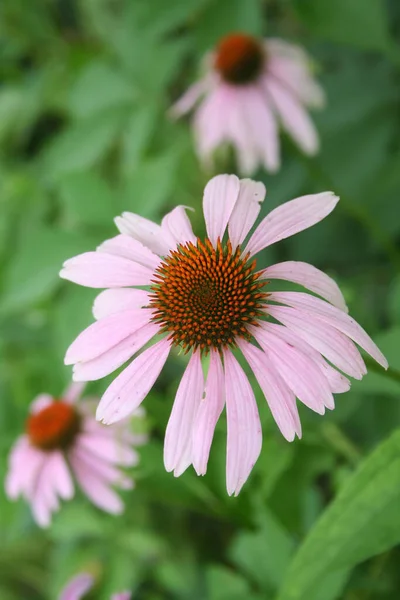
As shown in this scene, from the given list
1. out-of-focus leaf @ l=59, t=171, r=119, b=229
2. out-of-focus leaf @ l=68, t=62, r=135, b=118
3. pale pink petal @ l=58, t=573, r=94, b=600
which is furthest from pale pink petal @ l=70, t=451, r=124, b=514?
out-of-focus leaf @ l=68, t=62, r=135, b=118

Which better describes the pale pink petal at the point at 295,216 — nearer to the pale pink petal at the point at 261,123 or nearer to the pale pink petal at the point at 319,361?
the pale pink petal at the point at 319,361

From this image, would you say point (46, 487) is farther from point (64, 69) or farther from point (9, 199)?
point (64, 69)

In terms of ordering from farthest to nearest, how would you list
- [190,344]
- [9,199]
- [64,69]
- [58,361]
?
1. [64,69]
2. [9,199]
3. [58,361]
4. [190,344]

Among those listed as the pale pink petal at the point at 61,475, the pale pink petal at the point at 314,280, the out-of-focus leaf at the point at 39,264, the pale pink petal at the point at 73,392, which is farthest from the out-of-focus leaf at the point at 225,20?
the pale pink petal at the point at 314,280

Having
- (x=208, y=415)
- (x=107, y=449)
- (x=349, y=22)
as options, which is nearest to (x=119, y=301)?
(x=208, y=415)

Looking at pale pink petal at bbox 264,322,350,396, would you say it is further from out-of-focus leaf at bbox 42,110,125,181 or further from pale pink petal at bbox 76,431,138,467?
out-of-focus leaf at bbox 42,110,125,181

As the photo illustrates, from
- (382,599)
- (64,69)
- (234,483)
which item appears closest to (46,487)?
(382,599)
